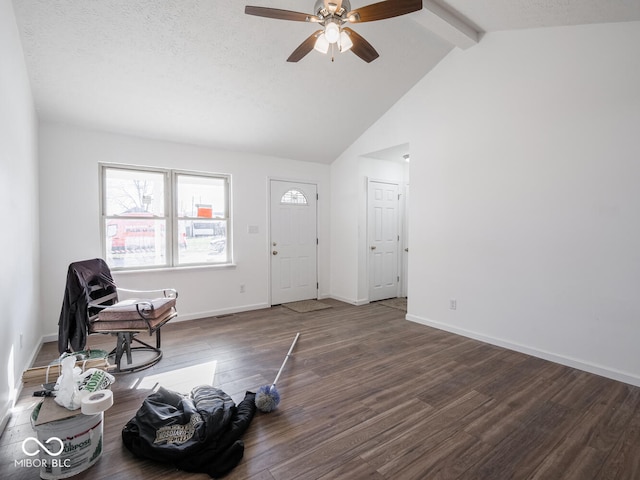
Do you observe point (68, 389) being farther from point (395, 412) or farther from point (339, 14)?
point (339, 14)

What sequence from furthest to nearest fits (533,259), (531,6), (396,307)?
(396,307) → (533,259) → (531,6)

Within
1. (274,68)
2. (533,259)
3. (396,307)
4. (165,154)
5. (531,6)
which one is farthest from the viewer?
(396,307)

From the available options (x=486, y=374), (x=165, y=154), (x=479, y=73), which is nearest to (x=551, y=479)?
(x=486, y=374)

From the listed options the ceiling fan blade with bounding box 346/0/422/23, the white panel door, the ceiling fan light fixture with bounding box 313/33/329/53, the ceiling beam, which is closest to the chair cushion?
the ceiling fan light fixture with bounding box 313/33/329/53

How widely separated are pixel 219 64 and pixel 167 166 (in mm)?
1616

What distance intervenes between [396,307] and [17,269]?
14.5 ft

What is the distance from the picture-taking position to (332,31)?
7.01 ft

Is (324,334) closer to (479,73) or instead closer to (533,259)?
(533,259)

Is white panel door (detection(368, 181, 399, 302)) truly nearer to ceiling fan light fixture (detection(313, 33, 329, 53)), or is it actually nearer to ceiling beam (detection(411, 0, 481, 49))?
ceiling beam (detection(411, 0, 481, 49))

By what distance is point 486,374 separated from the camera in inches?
107

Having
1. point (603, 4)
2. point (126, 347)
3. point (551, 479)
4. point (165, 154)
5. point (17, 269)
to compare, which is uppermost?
point (603, 4)

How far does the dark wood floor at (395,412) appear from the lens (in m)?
1.66

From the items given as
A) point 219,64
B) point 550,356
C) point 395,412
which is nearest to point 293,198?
point 219,64

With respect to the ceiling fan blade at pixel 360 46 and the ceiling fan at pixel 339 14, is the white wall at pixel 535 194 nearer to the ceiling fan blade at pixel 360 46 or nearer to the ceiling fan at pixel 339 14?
the ceiling fan blade at pixel 360 46
